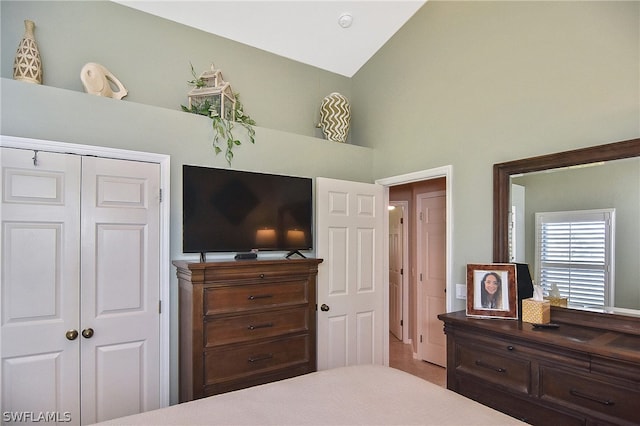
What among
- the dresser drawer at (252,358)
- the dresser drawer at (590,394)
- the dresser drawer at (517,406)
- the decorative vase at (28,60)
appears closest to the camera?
the dresser drawer at (590,394)

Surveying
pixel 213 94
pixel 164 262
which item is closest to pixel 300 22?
pixel 213 94

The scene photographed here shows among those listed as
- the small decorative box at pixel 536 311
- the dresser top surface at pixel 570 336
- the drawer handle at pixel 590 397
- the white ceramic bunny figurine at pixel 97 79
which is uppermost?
the white ceramic bunny figurine at pixel 97 79

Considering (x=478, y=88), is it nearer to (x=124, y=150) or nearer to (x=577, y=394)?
(x=577, y=394)

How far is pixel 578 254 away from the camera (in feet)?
7.16

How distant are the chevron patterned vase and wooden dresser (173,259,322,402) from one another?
134 cm

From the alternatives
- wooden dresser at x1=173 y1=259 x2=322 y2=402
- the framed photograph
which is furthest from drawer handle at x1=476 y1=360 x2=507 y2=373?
wooden dresser at x1=173 y1=259 x2=322 y2=402

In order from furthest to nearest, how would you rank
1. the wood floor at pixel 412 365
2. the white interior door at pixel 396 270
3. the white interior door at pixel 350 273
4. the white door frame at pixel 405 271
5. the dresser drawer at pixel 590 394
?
the white interior door at pixel 396 270
the white door frame at pixel 405 271
the wood floor at pixel 412 365
the white interior door at pixel 350 273
the dresser drawer at pixel 590 394

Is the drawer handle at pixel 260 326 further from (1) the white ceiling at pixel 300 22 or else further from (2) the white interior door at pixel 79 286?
(1) the white ceiling at pixel 300 22

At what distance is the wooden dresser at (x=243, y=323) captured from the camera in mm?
2318

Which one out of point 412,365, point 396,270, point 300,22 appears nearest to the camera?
point 300,22

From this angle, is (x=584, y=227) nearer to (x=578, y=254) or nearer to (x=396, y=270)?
(x=578, y=254)

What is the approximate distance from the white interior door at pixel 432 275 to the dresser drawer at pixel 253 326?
81.4 inches

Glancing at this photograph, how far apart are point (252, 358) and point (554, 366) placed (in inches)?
70.7

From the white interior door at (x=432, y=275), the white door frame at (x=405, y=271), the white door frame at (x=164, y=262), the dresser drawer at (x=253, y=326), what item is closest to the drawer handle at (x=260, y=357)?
the dresser drawer at (x=253, y=326)
